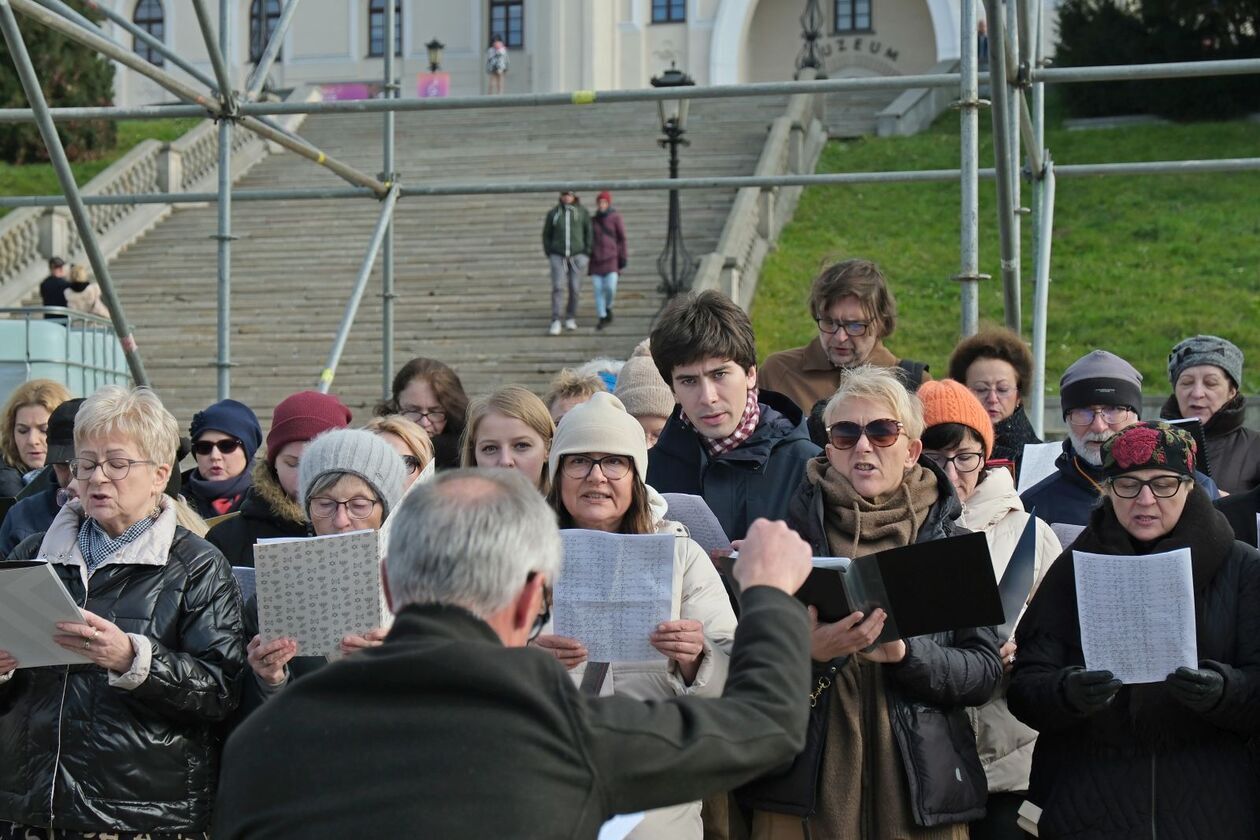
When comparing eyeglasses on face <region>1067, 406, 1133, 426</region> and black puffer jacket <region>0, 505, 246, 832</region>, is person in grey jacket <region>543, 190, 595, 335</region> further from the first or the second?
black puffer jacket <region>0, 505, 246, 832</region>

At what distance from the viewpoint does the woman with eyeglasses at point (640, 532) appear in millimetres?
4281

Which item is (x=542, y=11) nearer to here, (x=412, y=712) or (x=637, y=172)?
(x=637, y=172)

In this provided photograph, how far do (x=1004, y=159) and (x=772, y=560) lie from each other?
5.34 metres

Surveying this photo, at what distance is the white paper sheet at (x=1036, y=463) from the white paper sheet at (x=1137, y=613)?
174cm

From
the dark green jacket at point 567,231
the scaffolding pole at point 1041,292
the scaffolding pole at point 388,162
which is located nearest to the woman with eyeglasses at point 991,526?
the scaffolding pole at point 1041,292

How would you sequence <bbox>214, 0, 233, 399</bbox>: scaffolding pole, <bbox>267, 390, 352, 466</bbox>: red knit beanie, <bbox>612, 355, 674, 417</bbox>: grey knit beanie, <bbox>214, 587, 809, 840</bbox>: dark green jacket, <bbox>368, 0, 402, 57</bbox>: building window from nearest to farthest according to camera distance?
<bbox>214, 587, 809, 840</bbox>: dark green jacket → <bbox>267, 390, 352, 466</bbox>: red knit beanie → <bbox>612, 355, 674, 417</bbox>: grey knit beanie → <bbox>214, 0, 233, 399</bbox>: scaffolding pole → <bbox>368, 0, 402, 57</bbox>: building window

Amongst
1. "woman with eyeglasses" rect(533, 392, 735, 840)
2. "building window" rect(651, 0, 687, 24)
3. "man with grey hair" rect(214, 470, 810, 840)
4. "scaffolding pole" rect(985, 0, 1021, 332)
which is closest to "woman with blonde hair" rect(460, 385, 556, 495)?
"woman with eyeglasses" rect(533, 392, 735, 840)

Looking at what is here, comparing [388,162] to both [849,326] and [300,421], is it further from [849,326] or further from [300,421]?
[300,421]

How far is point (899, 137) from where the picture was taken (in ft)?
103

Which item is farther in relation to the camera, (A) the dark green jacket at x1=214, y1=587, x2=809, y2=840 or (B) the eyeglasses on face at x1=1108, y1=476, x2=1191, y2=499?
(B) the eyeglasses on face at x1=1108, y1=476, x2=1191, y2=499

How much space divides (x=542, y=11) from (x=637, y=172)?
14.3 m

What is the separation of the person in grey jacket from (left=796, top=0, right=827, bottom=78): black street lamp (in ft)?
49.6

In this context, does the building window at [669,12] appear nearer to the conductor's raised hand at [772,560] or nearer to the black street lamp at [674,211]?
the black street lamp at [674,211]

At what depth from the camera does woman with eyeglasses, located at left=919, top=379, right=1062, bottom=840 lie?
4898 mm
